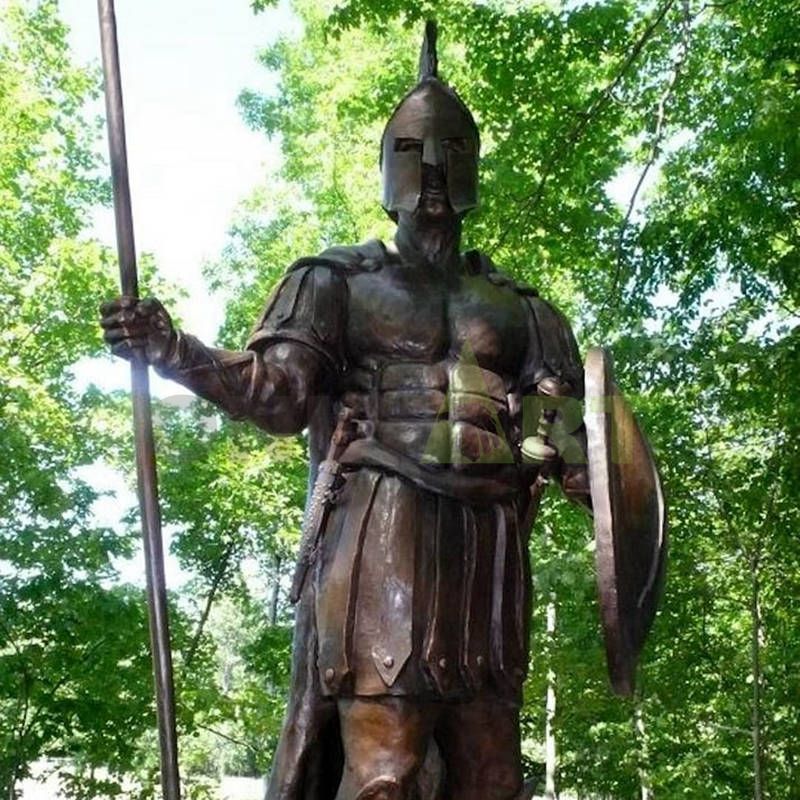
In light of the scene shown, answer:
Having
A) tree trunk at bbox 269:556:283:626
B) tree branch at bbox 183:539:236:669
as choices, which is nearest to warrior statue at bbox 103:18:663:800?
tree branch at bbox 183:539:236:669

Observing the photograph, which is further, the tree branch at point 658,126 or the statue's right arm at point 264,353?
the tree branch at point 658,126

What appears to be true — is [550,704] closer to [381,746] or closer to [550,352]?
[550,352]

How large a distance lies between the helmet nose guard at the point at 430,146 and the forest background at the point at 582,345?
4248 millimetres

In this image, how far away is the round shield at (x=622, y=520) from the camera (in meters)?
3.69

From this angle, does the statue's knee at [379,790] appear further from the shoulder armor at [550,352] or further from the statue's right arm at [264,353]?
the shoulder armor at [550,352]

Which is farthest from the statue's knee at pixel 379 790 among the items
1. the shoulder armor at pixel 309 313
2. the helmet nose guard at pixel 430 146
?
the helmet nose guard at pixel 430 146

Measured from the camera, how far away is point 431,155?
4.28 metres

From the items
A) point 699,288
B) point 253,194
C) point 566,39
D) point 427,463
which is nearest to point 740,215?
point 699,288

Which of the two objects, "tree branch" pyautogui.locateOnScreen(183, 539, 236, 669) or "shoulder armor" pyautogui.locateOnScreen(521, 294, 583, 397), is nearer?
"shoulder armor" pyautogui.locateOnScreen(521, 294, 583, 397)

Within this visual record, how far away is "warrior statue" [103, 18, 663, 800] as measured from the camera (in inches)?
149

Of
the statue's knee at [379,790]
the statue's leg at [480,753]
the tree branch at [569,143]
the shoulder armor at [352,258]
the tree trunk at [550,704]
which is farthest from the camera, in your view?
the tree trunk at [550,704]

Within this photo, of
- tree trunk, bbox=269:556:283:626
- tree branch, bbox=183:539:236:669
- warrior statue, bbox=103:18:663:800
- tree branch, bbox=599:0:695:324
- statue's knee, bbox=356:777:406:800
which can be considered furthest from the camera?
tree trunk, bbox=269:556:283:626

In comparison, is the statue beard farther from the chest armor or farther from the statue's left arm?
the statue's left arm

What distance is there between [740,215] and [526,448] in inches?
259
